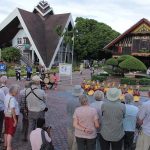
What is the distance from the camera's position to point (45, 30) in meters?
58.4

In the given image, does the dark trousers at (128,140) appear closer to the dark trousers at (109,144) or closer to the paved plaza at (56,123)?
the dark trousers at (109,144)

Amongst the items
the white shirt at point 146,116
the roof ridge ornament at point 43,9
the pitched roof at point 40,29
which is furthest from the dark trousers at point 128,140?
the roof ridge ornament at point 43,9

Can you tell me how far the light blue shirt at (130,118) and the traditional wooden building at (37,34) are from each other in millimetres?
43677

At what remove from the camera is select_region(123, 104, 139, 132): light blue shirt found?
786 cm

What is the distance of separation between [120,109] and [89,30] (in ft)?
186

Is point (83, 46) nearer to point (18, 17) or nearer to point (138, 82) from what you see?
point (18, 17)

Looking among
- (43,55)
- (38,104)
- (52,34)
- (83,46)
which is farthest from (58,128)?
(83,46)

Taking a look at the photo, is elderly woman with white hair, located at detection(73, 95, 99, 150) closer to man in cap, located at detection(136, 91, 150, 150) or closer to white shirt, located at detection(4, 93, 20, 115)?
man in cap, located at detection(136, 91, 150, 150)

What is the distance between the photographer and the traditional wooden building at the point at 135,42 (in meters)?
45.1

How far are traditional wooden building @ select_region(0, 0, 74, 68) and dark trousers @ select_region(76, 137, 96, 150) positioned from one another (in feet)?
144

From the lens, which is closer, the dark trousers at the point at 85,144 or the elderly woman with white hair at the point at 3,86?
the dark trousers at the point at 85,144

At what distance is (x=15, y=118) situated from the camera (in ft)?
28.6

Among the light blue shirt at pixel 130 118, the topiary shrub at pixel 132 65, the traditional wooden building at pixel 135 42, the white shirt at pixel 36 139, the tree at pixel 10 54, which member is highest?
the traditional wooden building at pixel 135 42

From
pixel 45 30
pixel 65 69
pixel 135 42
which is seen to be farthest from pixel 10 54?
pixel 65 69
